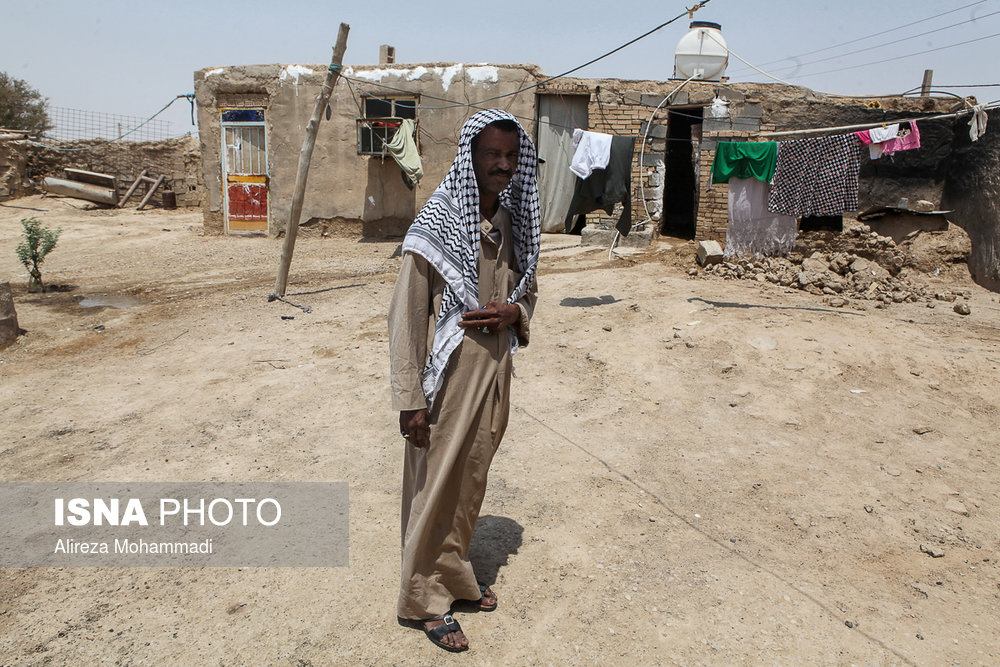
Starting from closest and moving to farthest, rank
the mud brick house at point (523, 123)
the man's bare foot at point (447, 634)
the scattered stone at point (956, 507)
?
1. the man's bare foot at point (447, 634)
2. the scattered stone at point (956, 507)
3. the mud brick house at point (523, 123)

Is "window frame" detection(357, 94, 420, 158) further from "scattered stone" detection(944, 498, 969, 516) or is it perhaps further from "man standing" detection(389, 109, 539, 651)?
"scattered stone" detection(944, 498, 969, 516)

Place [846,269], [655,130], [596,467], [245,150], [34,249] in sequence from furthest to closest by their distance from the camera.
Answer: [245,150] → [655,130] → [34,249] → [846,269] → [596,467]

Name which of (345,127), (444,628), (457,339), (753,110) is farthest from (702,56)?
(444,628)

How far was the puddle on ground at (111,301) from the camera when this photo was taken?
7855mm

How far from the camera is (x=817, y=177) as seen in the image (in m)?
7.77

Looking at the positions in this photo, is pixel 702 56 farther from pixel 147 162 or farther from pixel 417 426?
pixel 147 162

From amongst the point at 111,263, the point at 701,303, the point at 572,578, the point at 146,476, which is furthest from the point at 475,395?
the point at 111,263

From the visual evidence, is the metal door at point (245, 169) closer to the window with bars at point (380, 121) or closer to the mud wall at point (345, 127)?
the mud wall at point (345, 127)

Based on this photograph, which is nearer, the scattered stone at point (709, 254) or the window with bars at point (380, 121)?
the scattered stone at point (709, 254)

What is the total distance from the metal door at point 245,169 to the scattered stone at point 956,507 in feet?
40.6

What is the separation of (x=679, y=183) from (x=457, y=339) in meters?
13.6

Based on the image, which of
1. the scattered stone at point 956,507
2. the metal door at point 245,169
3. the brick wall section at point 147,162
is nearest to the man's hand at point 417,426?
the scattered stone at point 956,507

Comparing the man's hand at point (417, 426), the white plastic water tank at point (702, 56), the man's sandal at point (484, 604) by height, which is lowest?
the man's sandal at point (484, 604)

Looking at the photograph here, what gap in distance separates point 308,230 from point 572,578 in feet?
37.1
